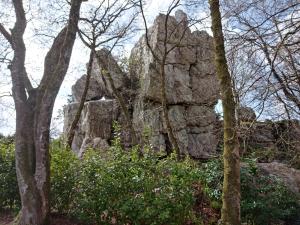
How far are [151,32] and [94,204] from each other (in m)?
13.2

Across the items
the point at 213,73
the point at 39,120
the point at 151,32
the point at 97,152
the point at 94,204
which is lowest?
the point at 94,204

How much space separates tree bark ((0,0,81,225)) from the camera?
7.99 m

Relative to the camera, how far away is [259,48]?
7.16 meters

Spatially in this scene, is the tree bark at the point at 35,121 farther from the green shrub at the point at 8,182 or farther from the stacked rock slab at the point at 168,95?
the stacked rock slab at the point at 168,95

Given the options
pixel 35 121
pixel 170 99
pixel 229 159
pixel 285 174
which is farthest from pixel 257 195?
pixel 170 99

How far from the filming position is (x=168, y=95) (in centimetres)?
1945

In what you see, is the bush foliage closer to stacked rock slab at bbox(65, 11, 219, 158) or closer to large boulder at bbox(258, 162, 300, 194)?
large boulder at bbox(258, 162, 300, 194)

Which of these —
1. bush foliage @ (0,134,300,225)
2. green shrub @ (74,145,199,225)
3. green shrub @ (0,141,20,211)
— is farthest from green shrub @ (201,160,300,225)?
green shrub @ (0,141,20,211)

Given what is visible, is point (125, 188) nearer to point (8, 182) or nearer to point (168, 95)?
point (8, 182)

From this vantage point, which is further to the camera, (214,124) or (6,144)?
(214,124)

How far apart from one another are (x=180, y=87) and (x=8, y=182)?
458 inches

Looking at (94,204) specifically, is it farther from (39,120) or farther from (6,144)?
(6,144)

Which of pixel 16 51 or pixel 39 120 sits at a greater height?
pixel 16 51

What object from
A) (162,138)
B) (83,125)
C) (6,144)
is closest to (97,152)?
(6,144)
